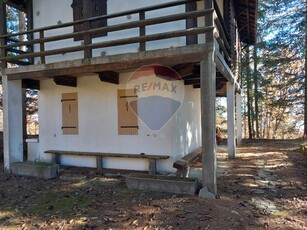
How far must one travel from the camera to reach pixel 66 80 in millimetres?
7648

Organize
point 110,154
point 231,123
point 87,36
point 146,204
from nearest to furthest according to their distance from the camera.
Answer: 1. point 146,204
2. point 87,36
3. point 110,154
4. point 231,123

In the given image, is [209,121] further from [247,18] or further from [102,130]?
[247,18]

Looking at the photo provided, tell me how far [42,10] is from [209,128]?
633 cm

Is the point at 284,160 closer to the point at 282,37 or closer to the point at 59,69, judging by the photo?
the point at 59,69

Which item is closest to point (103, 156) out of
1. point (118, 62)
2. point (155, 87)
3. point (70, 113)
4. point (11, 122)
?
point (70, 113)

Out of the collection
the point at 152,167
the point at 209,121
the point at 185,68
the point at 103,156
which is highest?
the point at 185,68

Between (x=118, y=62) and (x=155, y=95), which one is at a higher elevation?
(x=118, y=62)

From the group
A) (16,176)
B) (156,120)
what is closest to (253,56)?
(156,120)

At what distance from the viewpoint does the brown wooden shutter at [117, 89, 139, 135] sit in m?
7.37

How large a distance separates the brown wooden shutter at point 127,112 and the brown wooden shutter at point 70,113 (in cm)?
148

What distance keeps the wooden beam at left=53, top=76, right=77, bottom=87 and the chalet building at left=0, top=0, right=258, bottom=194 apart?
0.03 metres

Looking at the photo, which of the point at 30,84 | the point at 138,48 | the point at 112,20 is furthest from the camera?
the point at 30,84

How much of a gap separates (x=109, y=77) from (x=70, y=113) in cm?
208

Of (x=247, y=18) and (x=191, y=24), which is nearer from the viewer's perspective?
(x=191, y=24)
